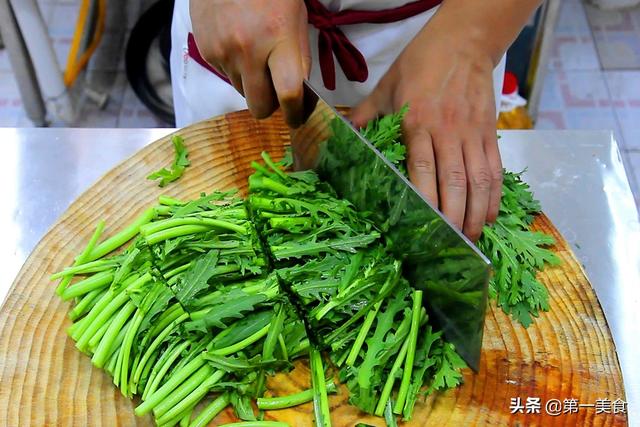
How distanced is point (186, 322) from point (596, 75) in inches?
135

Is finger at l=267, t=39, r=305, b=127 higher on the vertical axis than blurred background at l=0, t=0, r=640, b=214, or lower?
lower

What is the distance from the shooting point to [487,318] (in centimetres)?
160

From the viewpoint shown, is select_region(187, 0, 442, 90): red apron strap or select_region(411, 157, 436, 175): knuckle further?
select_region(187, 0, 442, 90): red apron strap

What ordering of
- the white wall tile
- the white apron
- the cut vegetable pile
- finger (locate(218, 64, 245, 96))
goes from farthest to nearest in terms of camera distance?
the white wall tile
the white apron
finger (locate(218, 64, 245, 96))
the cut vegetable pile

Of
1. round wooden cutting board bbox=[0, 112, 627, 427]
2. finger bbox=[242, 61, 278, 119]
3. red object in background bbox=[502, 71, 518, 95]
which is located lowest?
round wooden cutting board bbox=[0, 112, 627, 427]

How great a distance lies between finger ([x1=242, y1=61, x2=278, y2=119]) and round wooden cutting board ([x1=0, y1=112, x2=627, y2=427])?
56 cm

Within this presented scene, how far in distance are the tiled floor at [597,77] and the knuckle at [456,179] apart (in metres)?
2.41

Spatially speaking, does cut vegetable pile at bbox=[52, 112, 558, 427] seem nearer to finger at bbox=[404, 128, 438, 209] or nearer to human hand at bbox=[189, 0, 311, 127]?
finger at bbox=[404, 128, 438, 209]

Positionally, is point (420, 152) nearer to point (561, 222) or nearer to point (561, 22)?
point (561, 222)

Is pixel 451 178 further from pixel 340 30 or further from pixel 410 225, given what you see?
pixel 340 30

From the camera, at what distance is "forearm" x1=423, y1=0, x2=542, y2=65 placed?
165 centimetres

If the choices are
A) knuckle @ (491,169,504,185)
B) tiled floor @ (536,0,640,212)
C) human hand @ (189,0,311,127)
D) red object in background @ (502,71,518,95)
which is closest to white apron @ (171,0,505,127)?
human hand @ (189,0,311,127)

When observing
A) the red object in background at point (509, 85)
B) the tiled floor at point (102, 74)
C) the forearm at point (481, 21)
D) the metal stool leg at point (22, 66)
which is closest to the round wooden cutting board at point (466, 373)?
the forearm at point (481, 21)

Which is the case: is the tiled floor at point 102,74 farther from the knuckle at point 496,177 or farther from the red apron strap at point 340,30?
the knuckle at point 496,177
